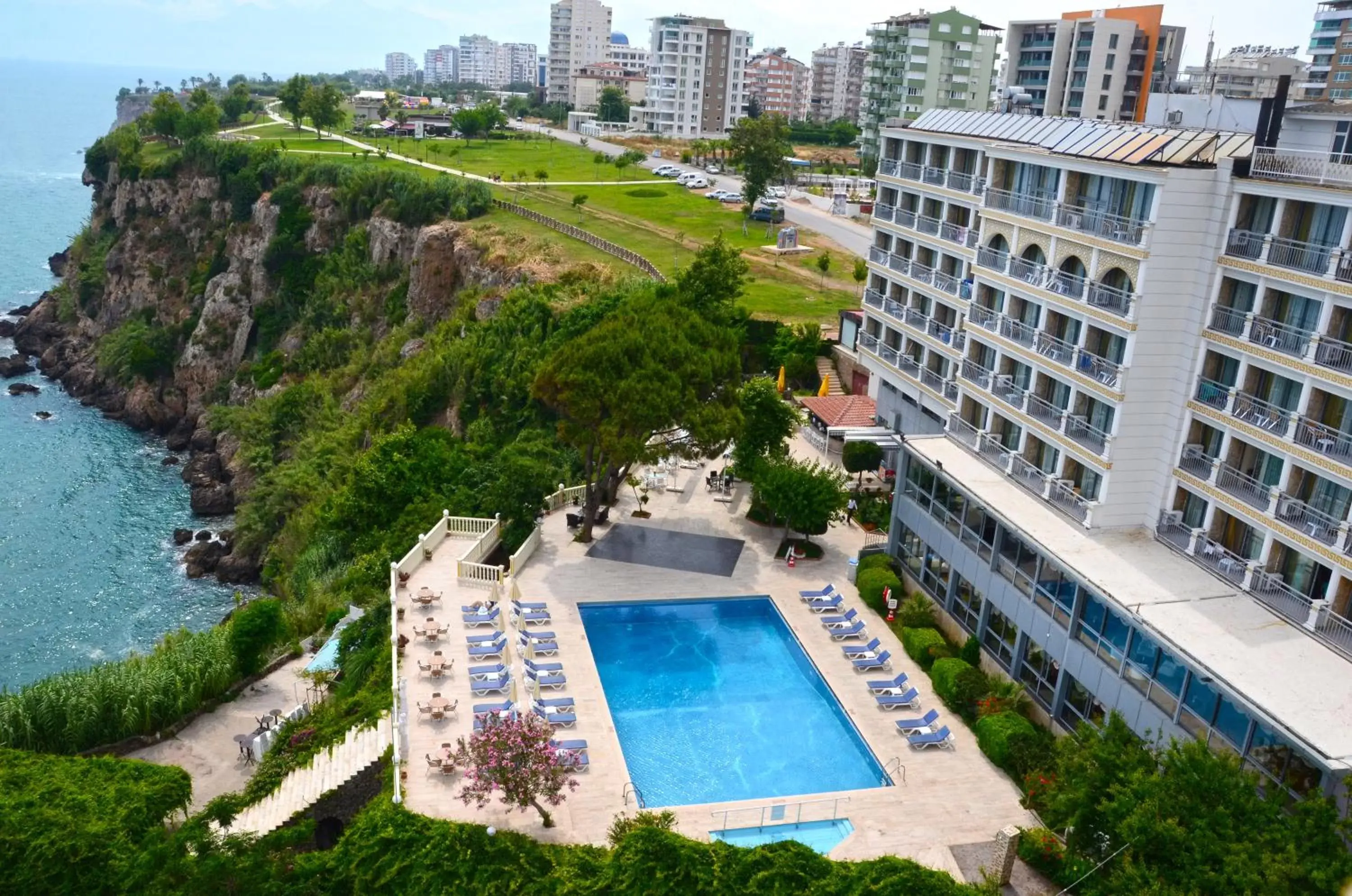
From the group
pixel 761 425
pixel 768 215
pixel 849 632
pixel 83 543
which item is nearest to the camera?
pixel 849 632

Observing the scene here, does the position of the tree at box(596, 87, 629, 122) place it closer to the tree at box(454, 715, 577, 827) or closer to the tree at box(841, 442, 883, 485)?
the tree at box(841, 442, 883, 485)

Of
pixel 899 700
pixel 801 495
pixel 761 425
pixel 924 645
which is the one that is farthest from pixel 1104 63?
pixel 899 700

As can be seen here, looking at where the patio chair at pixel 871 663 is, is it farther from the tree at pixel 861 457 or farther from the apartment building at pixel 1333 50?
the apartment building at pixel 1333 50

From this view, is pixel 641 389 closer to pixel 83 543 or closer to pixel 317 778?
pixel 317 778

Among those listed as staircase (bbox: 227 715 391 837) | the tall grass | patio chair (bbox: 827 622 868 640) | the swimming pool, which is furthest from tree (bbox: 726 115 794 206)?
staircase (bbox: 227 715 391 837)

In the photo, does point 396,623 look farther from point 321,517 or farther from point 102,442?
point 102,442

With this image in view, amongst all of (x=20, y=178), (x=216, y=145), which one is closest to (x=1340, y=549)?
(x=216, y=145)
